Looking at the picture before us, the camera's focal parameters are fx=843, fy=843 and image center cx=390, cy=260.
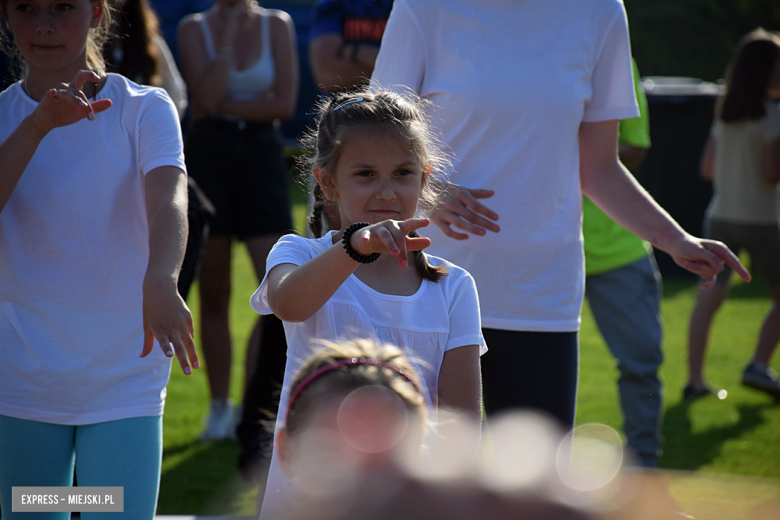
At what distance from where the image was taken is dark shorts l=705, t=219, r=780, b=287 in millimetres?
5289

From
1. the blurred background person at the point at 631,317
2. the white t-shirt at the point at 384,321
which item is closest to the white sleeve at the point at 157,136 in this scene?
the white t-shirt at the point at 384,321

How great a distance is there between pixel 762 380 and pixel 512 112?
3769 mm

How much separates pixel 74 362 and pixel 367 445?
1.34 meters

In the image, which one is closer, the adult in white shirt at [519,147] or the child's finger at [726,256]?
the child's finger at [726,256]

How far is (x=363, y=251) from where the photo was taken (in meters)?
1.50

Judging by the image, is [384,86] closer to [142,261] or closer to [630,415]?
[142,261]

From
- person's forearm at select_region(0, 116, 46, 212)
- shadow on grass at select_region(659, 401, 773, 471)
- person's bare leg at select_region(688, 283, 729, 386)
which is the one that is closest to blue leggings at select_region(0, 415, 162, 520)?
person's forearm at select_region(0, 116, 46, 212)

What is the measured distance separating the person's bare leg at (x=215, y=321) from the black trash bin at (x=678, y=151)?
5.71 metres

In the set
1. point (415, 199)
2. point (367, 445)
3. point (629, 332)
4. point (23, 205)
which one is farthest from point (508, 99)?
point (629, 332)

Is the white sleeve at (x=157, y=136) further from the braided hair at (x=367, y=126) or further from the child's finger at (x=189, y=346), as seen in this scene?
the child's finger at (x=189, y=346)

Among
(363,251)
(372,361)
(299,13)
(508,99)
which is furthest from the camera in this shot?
(299,13)

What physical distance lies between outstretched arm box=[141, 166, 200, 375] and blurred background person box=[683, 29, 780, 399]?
13.0 feet

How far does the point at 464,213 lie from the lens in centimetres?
213

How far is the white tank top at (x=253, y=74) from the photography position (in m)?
4.26
